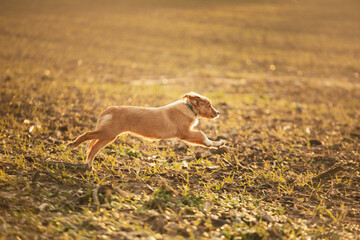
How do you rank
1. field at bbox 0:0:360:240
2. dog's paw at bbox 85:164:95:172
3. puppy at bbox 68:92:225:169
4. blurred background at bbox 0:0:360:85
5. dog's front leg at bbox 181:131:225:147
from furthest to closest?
blurred background at bbox 0:0:360:85
dog's front leg at bbox 181:131:225:147
dog's paw at bbox 85:164:95:172
puppy at bbox 68:92:225:169
field at bbox 0:0:360:240

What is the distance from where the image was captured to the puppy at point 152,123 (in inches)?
200

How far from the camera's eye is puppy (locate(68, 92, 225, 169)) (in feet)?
16.7

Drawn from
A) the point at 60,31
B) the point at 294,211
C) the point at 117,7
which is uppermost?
the point at 117,7

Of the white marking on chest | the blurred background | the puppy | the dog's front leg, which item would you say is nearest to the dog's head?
the puppy

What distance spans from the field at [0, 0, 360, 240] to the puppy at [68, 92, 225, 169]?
18.5 inches

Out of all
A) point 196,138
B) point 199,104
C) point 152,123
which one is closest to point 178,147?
point 196,138

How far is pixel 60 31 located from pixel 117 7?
12179mm

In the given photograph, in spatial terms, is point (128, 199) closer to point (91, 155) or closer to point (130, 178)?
point (130, 178)

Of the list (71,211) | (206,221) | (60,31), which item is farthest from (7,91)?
(60,31)

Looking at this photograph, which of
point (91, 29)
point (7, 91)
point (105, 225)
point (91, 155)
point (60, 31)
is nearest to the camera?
point (105, 225)

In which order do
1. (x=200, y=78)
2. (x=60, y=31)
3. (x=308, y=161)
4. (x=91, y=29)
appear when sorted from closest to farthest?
(x=308, y=161), (x=200, y=78), (x=60, y=31), (x=91, y=29)

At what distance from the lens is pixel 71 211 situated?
13.3 ft

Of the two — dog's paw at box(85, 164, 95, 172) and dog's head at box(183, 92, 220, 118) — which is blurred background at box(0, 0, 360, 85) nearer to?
dog's head at box(183, 92, 220, 118)

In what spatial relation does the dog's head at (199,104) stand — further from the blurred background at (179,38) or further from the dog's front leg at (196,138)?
the blurred background at (179,38)
